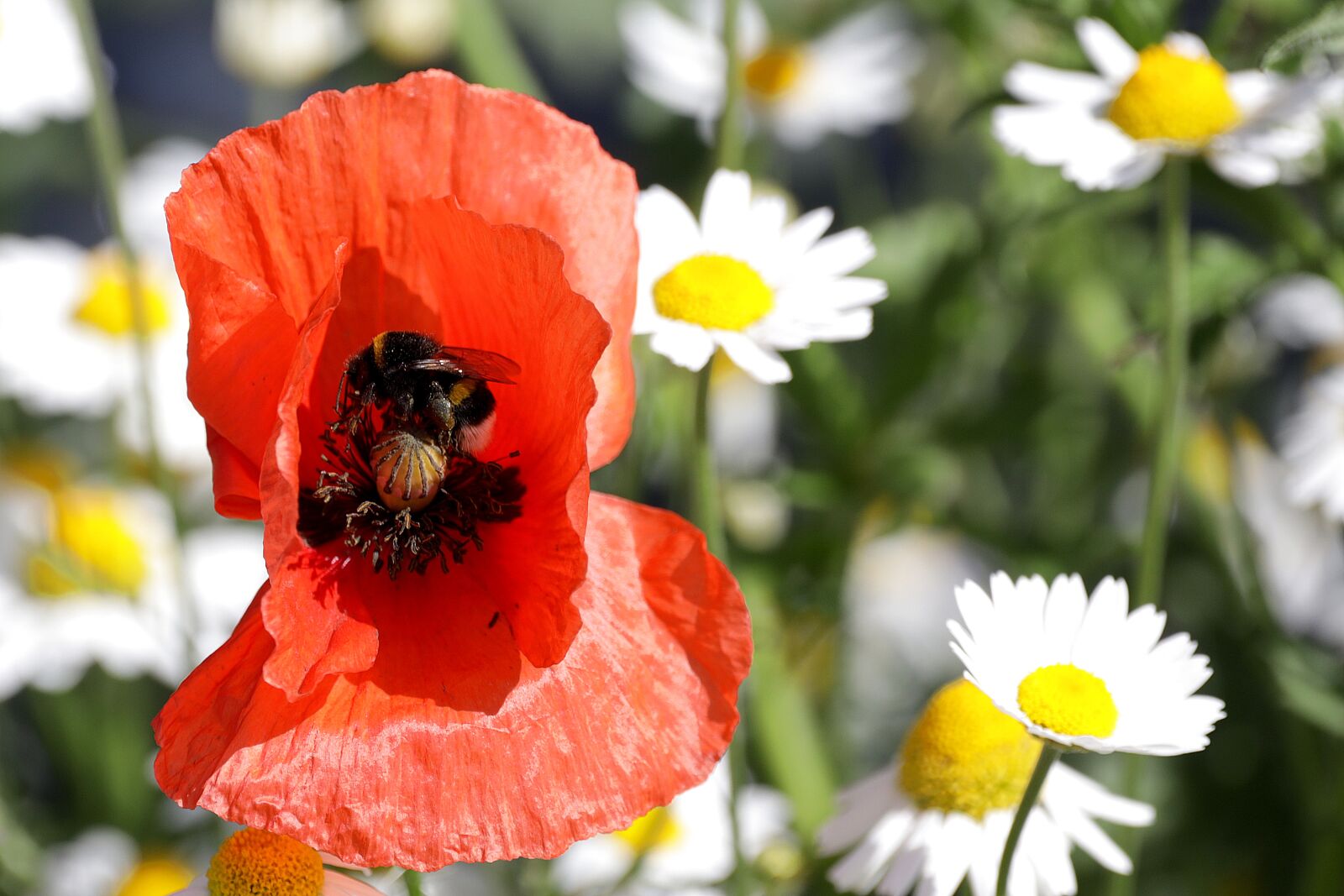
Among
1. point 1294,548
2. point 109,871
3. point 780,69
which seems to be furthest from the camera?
point 780,69

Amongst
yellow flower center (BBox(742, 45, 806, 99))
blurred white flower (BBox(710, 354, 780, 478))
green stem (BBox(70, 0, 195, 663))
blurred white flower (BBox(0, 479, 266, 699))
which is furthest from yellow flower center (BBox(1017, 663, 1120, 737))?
yellow flower center (BBox(742, 45, 806, 99))

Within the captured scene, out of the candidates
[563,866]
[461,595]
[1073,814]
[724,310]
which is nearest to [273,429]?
[461,595]

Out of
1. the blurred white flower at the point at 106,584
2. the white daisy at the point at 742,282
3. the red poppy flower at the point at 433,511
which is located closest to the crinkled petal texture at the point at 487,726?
the red poppy flower at the point at 433,511

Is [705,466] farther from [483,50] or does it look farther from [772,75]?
[772,75]

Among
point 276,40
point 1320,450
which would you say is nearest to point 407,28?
point 276,40

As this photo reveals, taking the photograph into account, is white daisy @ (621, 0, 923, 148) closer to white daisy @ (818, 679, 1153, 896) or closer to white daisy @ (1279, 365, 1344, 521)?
white daisy @ (1279, 365, 1344, 521)

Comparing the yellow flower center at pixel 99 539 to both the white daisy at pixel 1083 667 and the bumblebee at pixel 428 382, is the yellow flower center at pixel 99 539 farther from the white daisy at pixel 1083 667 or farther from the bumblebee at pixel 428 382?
the white daisy at pixel 1083 667
